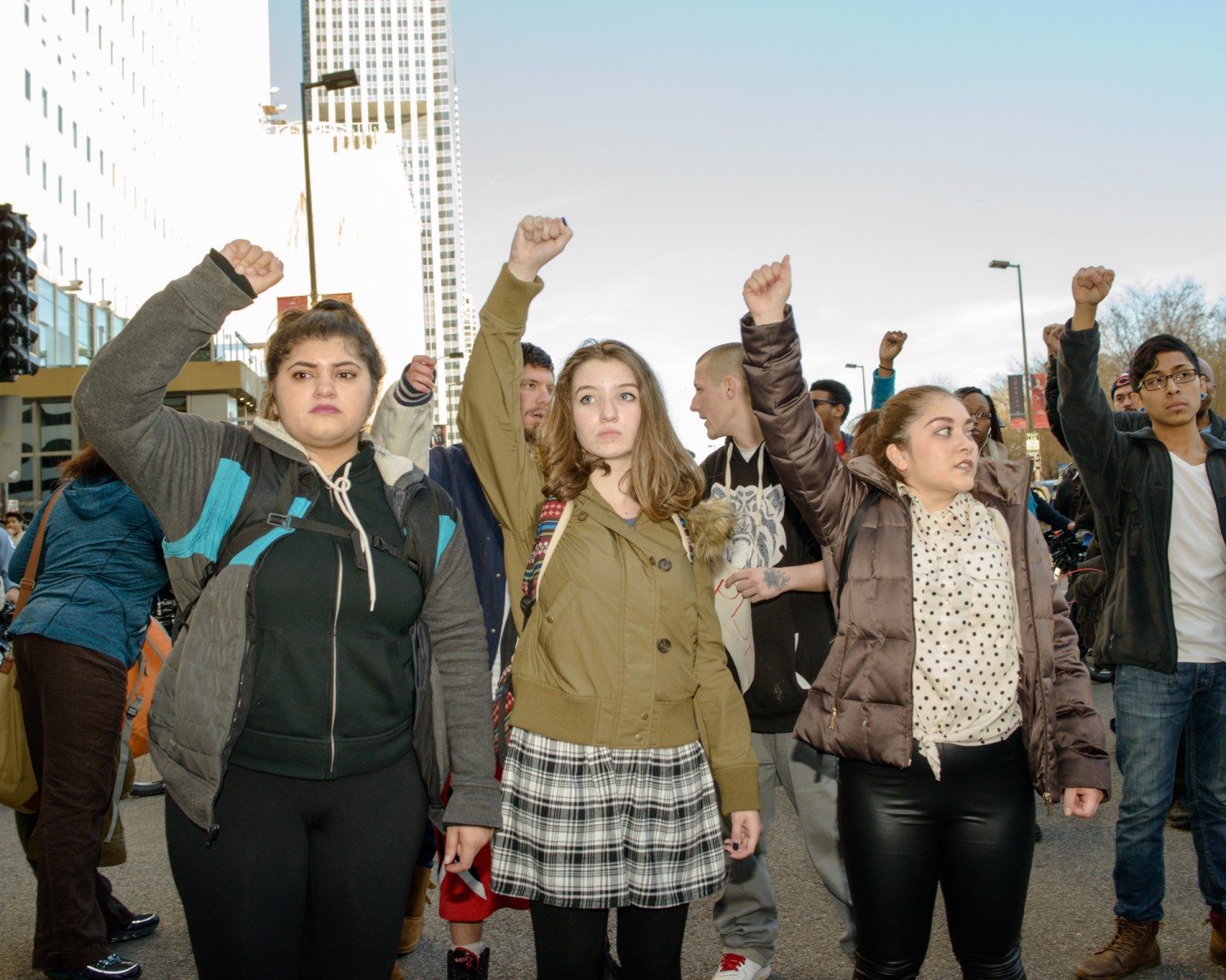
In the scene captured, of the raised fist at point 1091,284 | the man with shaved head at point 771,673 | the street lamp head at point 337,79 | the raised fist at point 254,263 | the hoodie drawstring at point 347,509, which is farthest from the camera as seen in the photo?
the street lamp head at point 337,79

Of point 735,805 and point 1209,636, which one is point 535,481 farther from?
point 1209,636

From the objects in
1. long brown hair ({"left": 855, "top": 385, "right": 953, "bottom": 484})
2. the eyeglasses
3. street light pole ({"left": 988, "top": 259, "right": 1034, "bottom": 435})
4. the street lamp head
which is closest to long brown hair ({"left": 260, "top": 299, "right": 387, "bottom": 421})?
long brown hair ({"left": 855, "top": 385, "right": 953, "bottom": 484})

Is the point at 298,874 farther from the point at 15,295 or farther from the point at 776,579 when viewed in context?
the point at 15,295

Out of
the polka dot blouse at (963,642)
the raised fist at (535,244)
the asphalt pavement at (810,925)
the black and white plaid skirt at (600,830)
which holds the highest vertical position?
the raised fist at (535,244)

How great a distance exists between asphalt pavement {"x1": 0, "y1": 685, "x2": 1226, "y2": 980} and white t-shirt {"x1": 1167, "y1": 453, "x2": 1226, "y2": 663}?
122cm

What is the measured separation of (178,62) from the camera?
193 ft

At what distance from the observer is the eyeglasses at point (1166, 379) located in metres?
4.27

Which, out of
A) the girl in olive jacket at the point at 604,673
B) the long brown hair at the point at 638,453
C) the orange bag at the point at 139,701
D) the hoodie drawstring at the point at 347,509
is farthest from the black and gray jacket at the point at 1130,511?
the orange bag at the point at 139,701

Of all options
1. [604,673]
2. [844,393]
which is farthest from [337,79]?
[604,673]

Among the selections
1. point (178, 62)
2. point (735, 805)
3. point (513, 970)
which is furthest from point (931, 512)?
point (178, 62)

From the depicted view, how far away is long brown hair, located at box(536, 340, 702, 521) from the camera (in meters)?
3.10

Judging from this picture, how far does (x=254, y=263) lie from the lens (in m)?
2.51

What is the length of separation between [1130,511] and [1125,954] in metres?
1.70

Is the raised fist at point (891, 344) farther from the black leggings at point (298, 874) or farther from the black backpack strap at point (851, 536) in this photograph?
the black leggings at point (298, 874)
